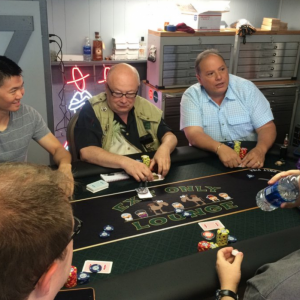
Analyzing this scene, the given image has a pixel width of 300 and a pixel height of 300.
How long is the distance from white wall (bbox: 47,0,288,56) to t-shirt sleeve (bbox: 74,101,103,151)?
179 cm

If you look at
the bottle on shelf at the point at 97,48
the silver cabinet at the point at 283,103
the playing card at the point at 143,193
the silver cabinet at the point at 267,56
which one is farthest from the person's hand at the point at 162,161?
the silver cabinet at the point at 283,103

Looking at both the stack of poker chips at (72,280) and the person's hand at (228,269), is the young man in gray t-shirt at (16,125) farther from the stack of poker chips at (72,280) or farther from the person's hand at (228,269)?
the person's hand at (228,269)

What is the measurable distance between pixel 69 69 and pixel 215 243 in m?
3.03

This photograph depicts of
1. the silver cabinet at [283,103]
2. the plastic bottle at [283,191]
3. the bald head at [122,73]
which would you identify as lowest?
the silver cabinet at [283,103]

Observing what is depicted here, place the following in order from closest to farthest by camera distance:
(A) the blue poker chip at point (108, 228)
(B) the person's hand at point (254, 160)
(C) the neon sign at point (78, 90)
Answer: (A) the blue poker chip at point (108, 228), (B) the person's hand at point (254, 160), (C) the neon sign at point (78, 90)

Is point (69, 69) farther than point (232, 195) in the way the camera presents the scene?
Yes

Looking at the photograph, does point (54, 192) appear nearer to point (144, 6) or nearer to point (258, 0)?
point (144, 6)

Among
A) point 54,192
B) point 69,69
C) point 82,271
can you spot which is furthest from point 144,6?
point 54,192

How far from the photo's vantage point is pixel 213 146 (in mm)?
2246

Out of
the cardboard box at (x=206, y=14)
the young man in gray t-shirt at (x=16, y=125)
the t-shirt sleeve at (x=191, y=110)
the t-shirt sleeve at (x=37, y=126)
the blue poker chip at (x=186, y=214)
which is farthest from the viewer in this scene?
the cardboard box at (x=206, y=14)

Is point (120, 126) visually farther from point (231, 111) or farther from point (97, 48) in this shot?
point (97, 48)

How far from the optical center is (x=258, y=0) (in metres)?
4.49

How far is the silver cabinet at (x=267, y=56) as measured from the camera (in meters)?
4.04

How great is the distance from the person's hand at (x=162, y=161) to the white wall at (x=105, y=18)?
229cm
